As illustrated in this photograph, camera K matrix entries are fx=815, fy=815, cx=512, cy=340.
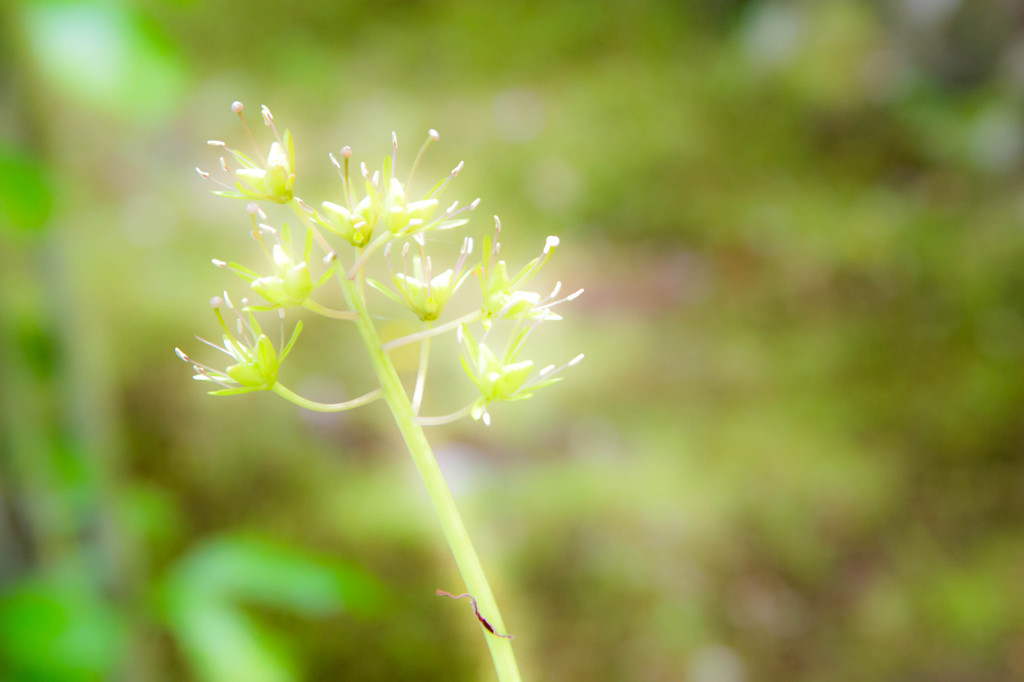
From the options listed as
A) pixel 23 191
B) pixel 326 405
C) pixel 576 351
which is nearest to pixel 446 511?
pixel 326 405

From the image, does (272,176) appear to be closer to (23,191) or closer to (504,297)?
(504,297)

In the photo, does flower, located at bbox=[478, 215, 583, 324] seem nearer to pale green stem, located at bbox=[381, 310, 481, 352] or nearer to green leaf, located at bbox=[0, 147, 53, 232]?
pale green stem, located at bbox=[381, 310, 481, 352]

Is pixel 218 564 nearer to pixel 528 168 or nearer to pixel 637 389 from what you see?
pixel 637 389

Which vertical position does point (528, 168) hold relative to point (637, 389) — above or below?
above

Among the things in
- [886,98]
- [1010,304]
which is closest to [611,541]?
[1010,304]

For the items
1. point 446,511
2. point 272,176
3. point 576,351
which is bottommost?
point 446,511

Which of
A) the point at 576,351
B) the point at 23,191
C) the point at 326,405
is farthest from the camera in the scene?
the point at 576,351

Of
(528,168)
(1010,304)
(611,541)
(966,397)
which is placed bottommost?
(611,541)
